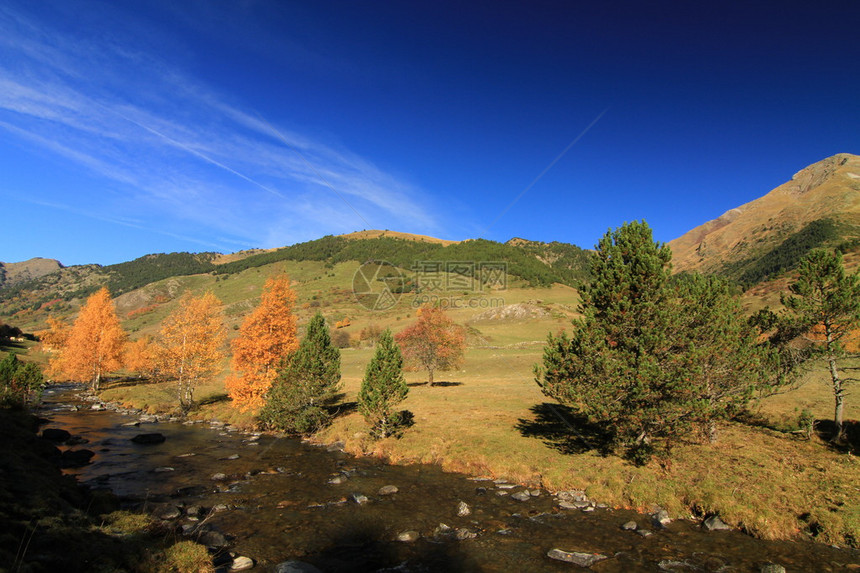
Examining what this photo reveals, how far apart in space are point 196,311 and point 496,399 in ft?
120

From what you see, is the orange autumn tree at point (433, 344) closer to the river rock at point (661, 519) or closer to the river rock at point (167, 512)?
the river rock at point (661, 519)

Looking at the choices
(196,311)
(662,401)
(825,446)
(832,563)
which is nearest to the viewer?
(832,563)

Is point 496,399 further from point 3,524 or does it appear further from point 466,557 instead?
point 3,524

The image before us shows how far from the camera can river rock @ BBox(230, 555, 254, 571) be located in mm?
12969

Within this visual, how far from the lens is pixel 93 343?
54594mm

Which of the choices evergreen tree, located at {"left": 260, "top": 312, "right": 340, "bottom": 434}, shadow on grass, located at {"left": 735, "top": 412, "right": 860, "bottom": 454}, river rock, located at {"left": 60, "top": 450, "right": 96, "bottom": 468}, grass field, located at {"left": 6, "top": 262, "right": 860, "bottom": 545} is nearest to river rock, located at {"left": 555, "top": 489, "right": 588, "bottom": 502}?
grass field, located at {"left": 6, "top": 262, "right": 860, "bottom": 545}

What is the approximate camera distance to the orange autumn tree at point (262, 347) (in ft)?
117

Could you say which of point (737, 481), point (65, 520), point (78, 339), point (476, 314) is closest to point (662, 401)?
point (737, 481)

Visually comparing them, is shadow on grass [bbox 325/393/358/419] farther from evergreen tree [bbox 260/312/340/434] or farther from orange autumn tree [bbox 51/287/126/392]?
orange autumn tree [bbox 51/287/126/392]

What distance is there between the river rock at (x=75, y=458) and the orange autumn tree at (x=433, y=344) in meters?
40.4

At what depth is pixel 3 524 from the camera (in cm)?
1058

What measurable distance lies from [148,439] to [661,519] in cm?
3719

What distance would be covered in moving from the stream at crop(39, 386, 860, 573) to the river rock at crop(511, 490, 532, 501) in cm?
9

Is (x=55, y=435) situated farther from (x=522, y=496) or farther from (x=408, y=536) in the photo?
(x=522, y=496)
